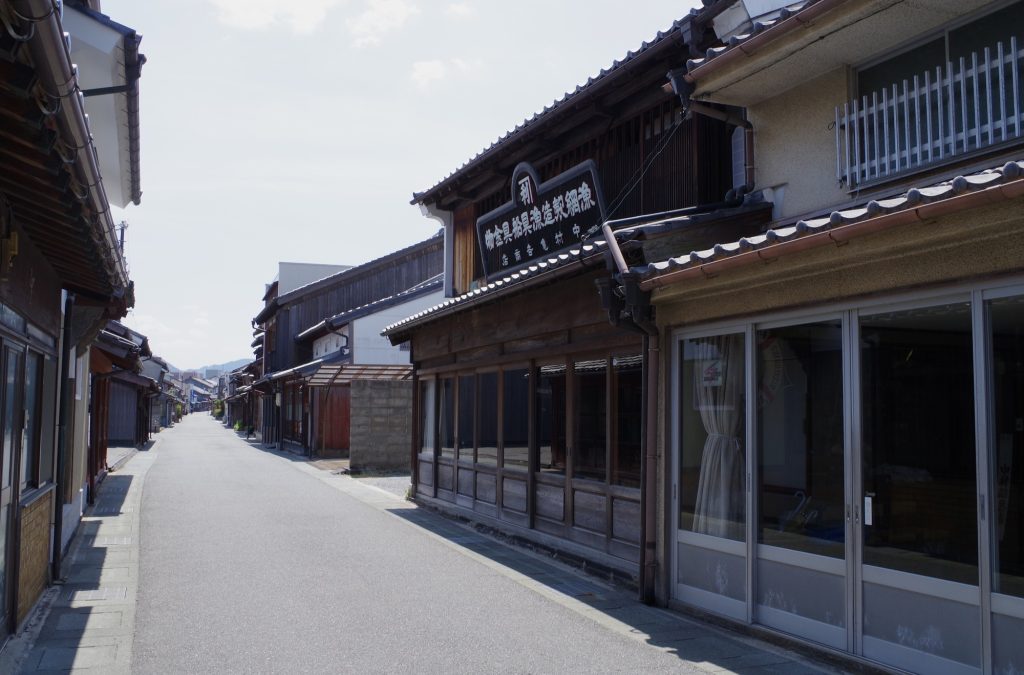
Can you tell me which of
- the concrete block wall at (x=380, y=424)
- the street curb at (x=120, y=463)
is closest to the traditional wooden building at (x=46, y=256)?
the concrete block wall at (x=380, y=424)

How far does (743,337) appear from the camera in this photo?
292 inches

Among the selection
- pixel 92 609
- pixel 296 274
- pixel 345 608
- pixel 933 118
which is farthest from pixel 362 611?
pixel 296 274

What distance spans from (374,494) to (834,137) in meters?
13.4

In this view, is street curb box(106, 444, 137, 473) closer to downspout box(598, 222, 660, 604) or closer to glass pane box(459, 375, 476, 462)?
glass pane box(459, 375, 476, 462)

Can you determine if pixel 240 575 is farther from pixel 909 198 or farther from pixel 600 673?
pixel 909 198

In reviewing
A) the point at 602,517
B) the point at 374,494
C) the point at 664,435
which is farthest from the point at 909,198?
the point at 374,494

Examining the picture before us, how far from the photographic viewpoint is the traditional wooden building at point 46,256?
3.60 m

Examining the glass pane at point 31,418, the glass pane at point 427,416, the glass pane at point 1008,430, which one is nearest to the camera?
the glass pane at point 1008,430

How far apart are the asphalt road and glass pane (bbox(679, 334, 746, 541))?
1.19 meters

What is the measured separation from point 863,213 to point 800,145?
3053 mm

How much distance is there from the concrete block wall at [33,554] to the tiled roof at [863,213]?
595 centimetres

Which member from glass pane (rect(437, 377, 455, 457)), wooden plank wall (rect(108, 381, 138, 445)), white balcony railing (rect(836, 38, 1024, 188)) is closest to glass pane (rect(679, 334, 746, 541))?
white balcony railing (rect(836, 38, 1024, 188))

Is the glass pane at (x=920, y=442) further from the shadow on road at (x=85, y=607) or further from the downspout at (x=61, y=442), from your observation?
the downspout at (x=61, y=442)

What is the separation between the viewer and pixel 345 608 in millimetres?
7945
